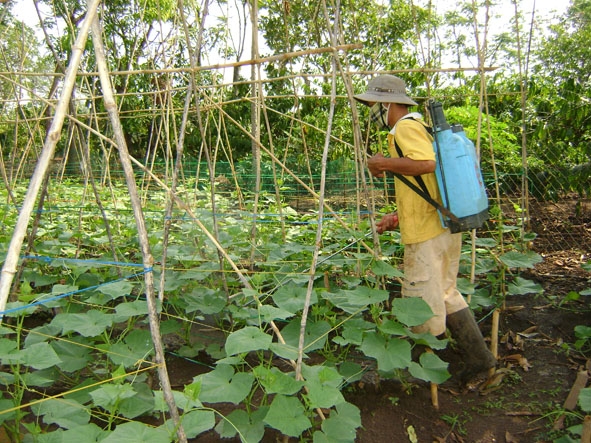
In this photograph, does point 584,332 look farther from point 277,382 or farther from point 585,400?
point 277,382

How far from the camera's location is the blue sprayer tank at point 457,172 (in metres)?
2.17

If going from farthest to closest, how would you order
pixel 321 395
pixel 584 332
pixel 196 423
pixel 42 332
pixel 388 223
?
pixel 388 223, pixel 584 332, pixel 42 332, pixel 321 395, pixel 196 423

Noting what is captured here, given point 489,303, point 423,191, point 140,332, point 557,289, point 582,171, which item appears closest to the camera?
point 140,332

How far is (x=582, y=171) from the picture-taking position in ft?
14.1

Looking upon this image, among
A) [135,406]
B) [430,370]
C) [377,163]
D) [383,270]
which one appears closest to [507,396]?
[430,370]

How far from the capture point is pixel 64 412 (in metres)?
1.61

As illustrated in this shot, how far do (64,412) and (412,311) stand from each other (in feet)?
4.26

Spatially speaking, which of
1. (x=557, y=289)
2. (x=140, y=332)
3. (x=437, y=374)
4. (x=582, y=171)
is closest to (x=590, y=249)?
(x=582, y=171)

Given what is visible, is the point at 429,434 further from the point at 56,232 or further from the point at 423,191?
the point at 56,232

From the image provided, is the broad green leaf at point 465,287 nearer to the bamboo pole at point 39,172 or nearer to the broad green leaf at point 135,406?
the broad green leaf at point 135,406

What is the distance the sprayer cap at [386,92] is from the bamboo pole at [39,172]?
1.38 m

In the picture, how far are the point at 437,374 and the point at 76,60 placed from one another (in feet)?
5.69

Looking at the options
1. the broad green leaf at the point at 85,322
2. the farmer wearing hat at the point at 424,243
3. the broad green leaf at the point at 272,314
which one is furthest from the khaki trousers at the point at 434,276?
the broad green leaf at the point at 85,322

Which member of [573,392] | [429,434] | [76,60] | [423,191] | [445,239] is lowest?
[429,434]
